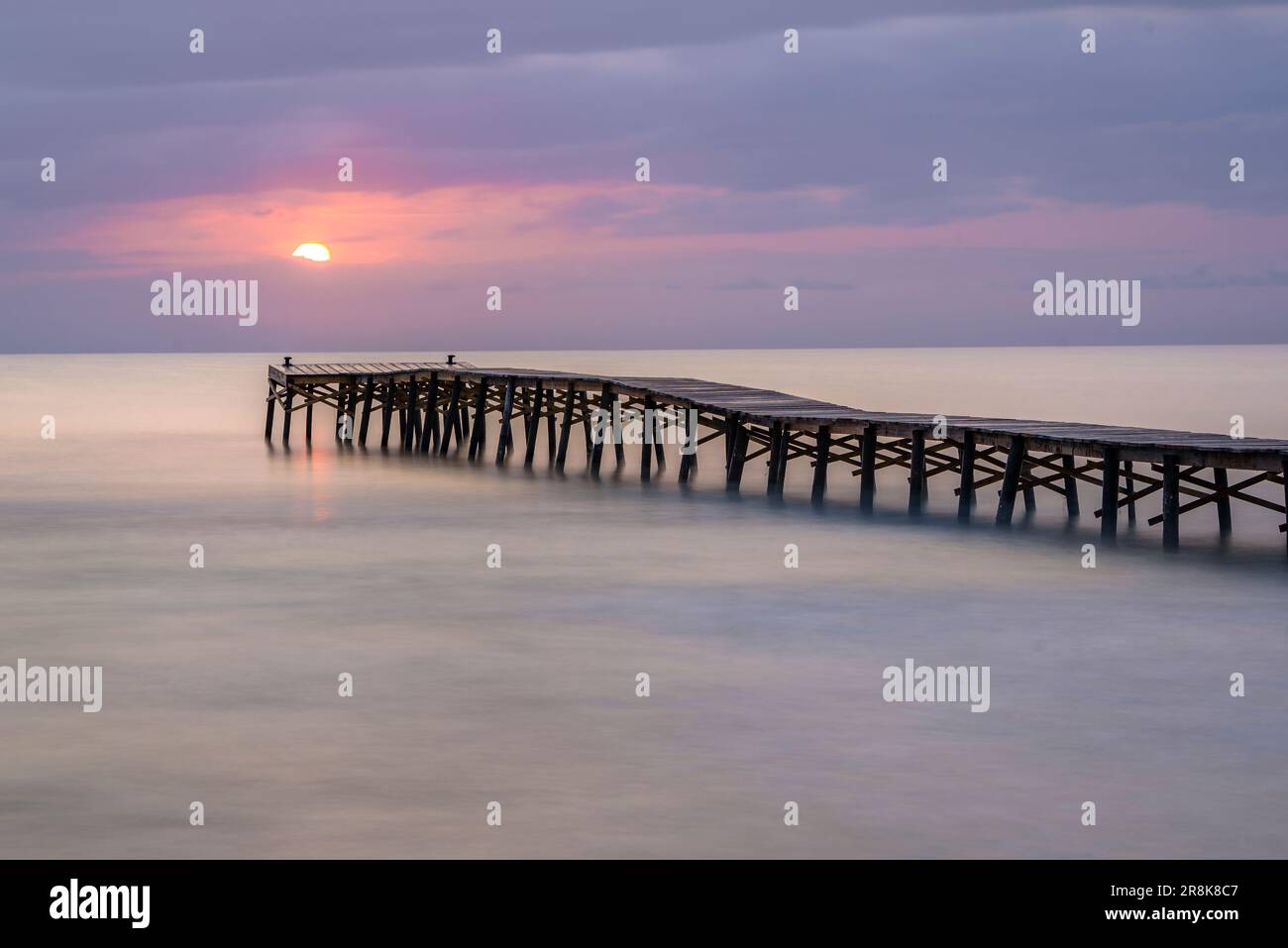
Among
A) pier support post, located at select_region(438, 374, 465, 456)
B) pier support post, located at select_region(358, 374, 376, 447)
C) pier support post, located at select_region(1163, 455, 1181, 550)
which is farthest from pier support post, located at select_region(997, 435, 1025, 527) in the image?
pier support post, located at select_region(358, 374, 376, 447)

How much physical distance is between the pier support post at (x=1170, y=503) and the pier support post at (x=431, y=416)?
17515mm

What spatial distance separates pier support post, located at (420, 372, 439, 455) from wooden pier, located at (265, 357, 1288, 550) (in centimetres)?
4

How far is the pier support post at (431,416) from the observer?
31.5 m

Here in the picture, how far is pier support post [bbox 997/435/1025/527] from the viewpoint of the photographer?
→ 17.8 meters

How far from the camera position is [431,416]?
32.2m

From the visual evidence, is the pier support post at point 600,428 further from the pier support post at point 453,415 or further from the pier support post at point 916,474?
the pier support post at point 916,474

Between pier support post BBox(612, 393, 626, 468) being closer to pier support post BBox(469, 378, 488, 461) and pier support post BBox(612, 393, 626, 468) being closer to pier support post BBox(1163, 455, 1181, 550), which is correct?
pier support post BBox(469, 378, 488, 461)

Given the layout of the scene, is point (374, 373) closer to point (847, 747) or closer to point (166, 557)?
point (166, 557)

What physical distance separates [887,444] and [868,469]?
27.5 inches

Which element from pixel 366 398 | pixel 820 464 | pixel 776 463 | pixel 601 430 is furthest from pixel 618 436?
pixel 820 464
